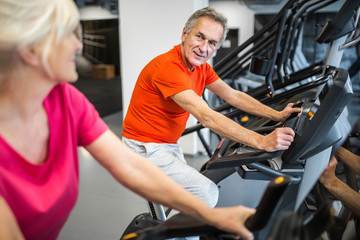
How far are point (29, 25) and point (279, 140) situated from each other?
1.08 metres

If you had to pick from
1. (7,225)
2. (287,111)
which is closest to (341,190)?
(287,111)

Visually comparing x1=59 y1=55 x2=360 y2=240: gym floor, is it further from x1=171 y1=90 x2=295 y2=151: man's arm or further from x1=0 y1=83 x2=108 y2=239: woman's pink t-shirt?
x1=0 y1=83 x2=108 y2=239: woman's pink t-shirt

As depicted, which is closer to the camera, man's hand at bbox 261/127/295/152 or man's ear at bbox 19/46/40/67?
man's ear at bbox 19/46/40/67

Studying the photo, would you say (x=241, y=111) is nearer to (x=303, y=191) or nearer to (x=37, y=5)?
(x=303, y=191)

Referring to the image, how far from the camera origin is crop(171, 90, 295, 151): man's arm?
59.1 inches

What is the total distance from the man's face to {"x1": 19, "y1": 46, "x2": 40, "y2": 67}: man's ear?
1192 millimetres

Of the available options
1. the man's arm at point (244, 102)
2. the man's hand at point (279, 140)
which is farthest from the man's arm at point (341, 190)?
the man's arm at point (244, 102)

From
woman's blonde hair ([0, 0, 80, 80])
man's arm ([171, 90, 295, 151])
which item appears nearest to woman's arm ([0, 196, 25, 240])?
woman's blonde hair ([0, 0, 80, 80])

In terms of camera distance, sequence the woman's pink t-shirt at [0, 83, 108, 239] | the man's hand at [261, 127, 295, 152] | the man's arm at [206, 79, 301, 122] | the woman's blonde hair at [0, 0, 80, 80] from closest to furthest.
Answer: the woman's blonde hair at [0, 0, 80, 80] → the woman's pink t-shirt at [0, 83, 108, 239] → the man's hand at [261, 127, 295, 152] → the man's arm at [206, 79, 301, 122]

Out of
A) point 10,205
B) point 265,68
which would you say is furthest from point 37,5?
point 265,68

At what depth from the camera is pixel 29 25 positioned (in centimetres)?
78

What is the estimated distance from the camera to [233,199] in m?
2.17

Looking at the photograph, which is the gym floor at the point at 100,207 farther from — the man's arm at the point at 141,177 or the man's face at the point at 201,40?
the man's arm at the point at 141,177

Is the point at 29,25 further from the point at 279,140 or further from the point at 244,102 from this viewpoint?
the point at 244,102
